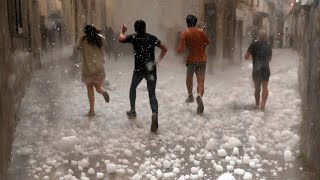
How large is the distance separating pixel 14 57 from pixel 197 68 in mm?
1915

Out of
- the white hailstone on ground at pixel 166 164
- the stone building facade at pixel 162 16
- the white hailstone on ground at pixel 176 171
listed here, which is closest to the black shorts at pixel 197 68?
the stone building facade at pixel 162 16

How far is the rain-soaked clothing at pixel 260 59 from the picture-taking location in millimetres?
5012

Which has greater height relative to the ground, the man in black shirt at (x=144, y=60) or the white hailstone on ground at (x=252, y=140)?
the man in black shirt at (x=144, y=60)

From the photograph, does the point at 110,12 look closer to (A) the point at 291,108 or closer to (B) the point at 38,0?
(B) the point at 38,0

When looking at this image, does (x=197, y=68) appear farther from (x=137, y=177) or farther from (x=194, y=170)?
(x=137, y=177)

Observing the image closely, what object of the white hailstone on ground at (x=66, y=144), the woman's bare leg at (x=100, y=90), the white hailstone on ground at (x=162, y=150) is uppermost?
the woman's bare leg at (x=100, y=90)

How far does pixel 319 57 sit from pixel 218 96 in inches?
61.4

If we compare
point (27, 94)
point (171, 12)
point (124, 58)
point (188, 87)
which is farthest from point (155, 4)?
point (27, 94)

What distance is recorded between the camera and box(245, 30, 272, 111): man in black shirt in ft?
16.4

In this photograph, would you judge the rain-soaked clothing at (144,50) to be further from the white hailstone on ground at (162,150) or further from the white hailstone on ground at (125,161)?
the white hailstone on ground at (125,161)

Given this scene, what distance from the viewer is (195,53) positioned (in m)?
5.15

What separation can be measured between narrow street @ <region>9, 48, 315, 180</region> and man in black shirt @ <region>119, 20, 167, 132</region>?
8cm

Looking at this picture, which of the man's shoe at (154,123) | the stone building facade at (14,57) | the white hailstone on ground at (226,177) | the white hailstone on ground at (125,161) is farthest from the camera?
the man's shoe at (154,123)

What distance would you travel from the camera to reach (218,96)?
209 inches
